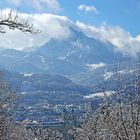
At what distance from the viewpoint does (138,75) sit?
55.7 feet

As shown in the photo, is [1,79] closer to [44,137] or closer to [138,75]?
[138,75]

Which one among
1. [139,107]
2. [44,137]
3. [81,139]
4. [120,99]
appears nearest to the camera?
[139,107]

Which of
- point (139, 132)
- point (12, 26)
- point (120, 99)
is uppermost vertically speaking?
point (12, 26)

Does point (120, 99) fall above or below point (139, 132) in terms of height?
above

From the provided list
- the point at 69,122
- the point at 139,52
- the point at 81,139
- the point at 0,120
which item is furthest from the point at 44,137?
the point at 69,122

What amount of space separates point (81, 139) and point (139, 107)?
1836 inches

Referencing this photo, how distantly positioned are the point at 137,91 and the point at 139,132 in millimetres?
1406

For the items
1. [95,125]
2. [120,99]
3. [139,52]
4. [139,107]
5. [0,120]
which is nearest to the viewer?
[139,107]

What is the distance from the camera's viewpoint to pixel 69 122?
481ft

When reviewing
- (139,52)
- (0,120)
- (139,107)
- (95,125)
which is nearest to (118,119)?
(139,107)

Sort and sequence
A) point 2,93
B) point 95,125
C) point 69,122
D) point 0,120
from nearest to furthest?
point 0,120 → point 2,93 → point 95,125 → point 69,122

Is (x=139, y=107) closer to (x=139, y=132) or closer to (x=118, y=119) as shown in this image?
(x=139, y=132)

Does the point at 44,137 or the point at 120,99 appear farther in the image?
the point at 44,137

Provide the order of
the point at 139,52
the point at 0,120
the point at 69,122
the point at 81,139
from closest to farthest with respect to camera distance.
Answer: the point at 139,52 → the point at 0,120 → the point at 81,139 → the point at 69,122
